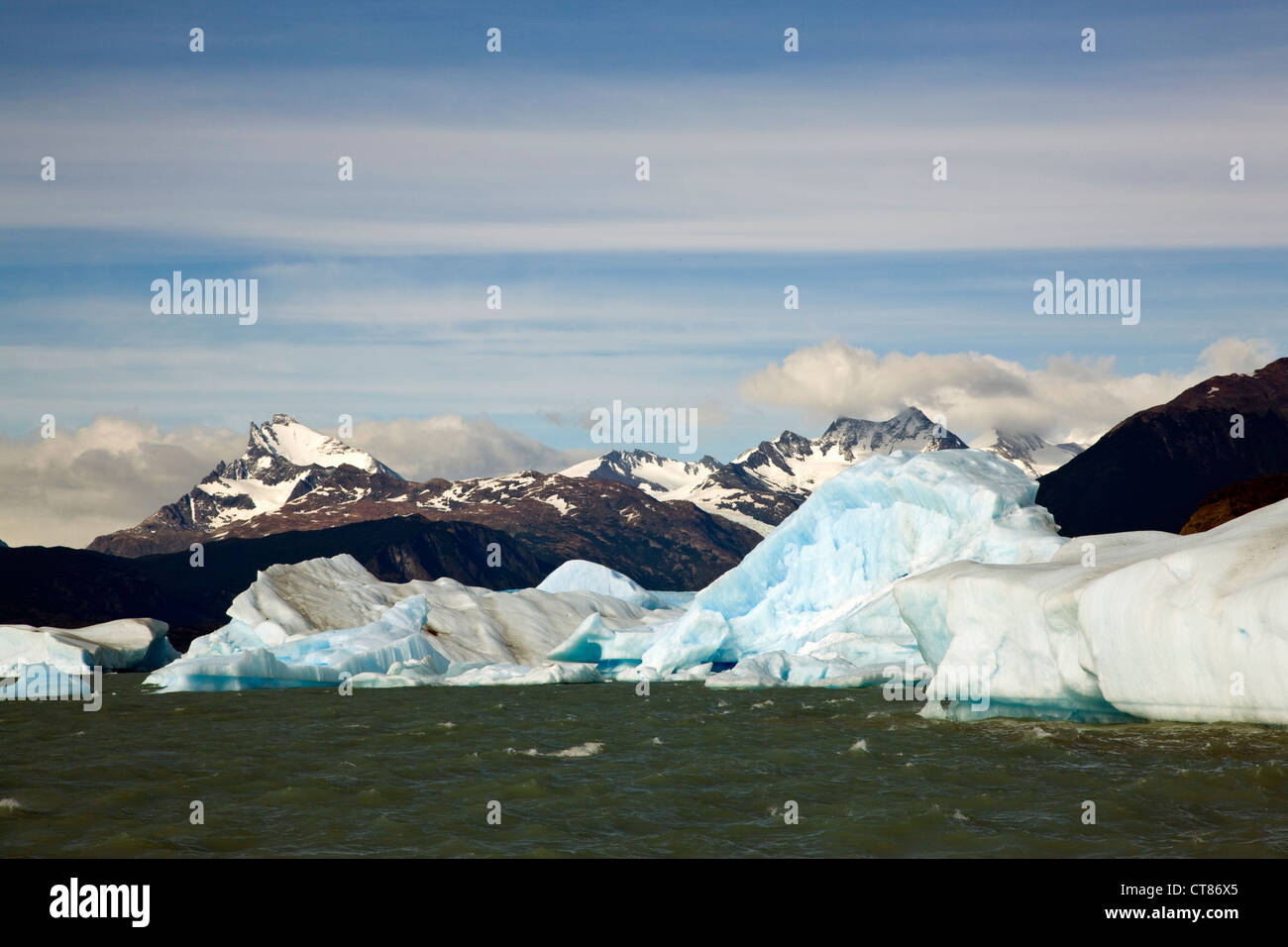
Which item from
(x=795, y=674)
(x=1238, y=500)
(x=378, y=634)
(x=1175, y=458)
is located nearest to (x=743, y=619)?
(x=795, y=674)

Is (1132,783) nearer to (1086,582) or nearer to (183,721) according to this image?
(1086,582)

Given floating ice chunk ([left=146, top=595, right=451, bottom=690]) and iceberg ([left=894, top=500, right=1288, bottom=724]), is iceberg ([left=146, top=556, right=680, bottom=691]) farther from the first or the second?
iceberg ([left=894, top=500, right=1288, bottom=724])

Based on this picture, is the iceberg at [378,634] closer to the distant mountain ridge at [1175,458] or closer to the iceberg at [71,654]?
the iceberg at [71,654]

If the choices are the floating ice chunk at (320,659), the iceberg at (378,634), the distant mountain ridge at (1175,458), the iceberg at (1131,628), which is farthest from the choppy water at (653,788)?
the distant mountain ridge at (1175,458)

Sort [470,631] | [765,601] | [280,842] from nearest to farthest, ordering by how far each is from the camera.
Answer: [280,842]
[765,601]
[470,631]

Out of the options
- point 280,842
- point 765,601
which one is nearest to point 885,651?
point 765,601
